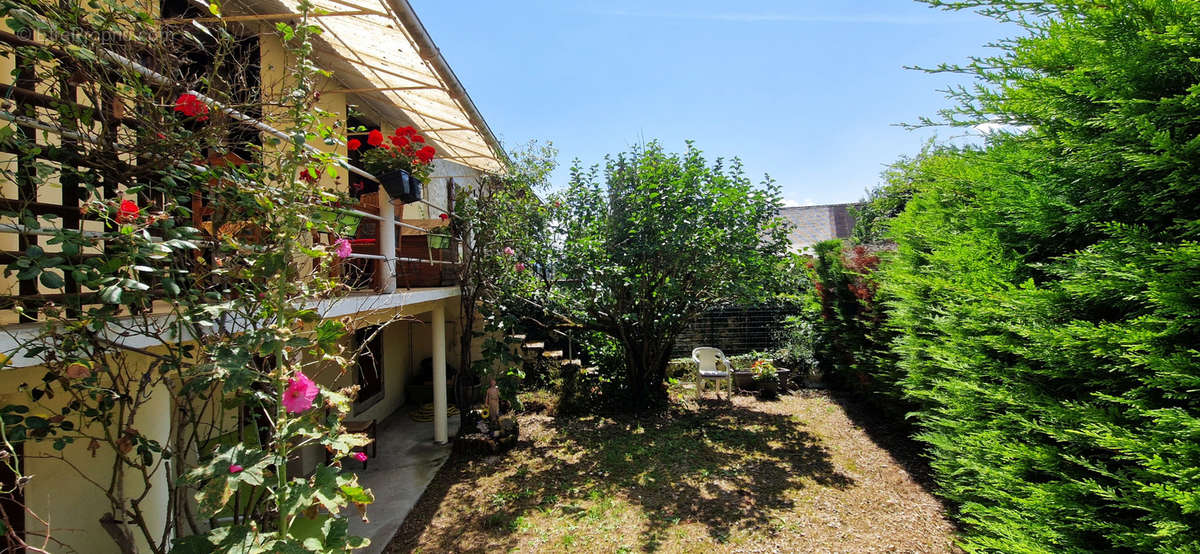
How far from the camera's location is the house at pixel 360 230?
2.06 meters

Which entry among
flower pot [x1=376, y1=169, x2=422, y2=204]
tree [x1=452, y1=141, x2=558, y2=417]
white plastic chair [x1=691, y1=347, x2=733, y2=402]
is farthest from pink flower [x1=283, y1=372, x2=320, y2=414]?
white plastic chair [x1=691, y1=347, x2=733, y2=402]

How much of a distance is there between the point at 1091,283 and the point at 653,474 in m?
5.03

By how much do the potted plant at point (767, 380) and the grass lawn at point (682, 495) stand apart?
1936 mm

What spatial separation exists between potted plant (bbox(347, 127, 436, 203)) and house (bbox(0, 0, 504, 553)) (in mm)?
320

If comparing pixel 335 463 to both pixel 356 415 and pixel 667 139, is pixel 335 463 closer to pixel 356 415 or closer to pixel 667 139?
pixel 356 415

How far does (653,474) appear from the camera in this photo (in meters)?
6.01

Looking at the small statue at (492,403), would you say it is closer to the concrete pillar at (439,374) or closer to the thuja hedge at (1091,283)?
the concrete pillar at (439,374)

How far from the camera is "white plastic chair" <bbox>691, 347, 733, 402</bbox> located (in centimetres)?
955

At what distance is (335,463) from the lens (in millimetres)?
2088

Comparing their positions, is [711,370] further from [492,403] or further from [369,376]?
[369,376]

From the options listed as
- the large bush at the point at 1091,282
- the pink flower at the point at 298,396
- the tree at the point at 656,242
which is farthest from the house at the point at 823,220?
the pink flower at the point at 298,396

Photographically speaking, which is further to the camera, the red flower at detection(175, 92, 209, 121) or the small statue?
the small statue

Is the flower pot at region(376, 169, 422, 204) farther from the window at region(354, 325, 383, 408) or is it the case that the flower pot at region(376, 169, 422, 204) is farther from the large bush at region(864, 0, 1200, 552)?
the large bush at region(864, 0, 1200, 552)

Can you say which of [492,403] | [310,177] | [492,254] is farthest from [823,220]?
[310,177]
